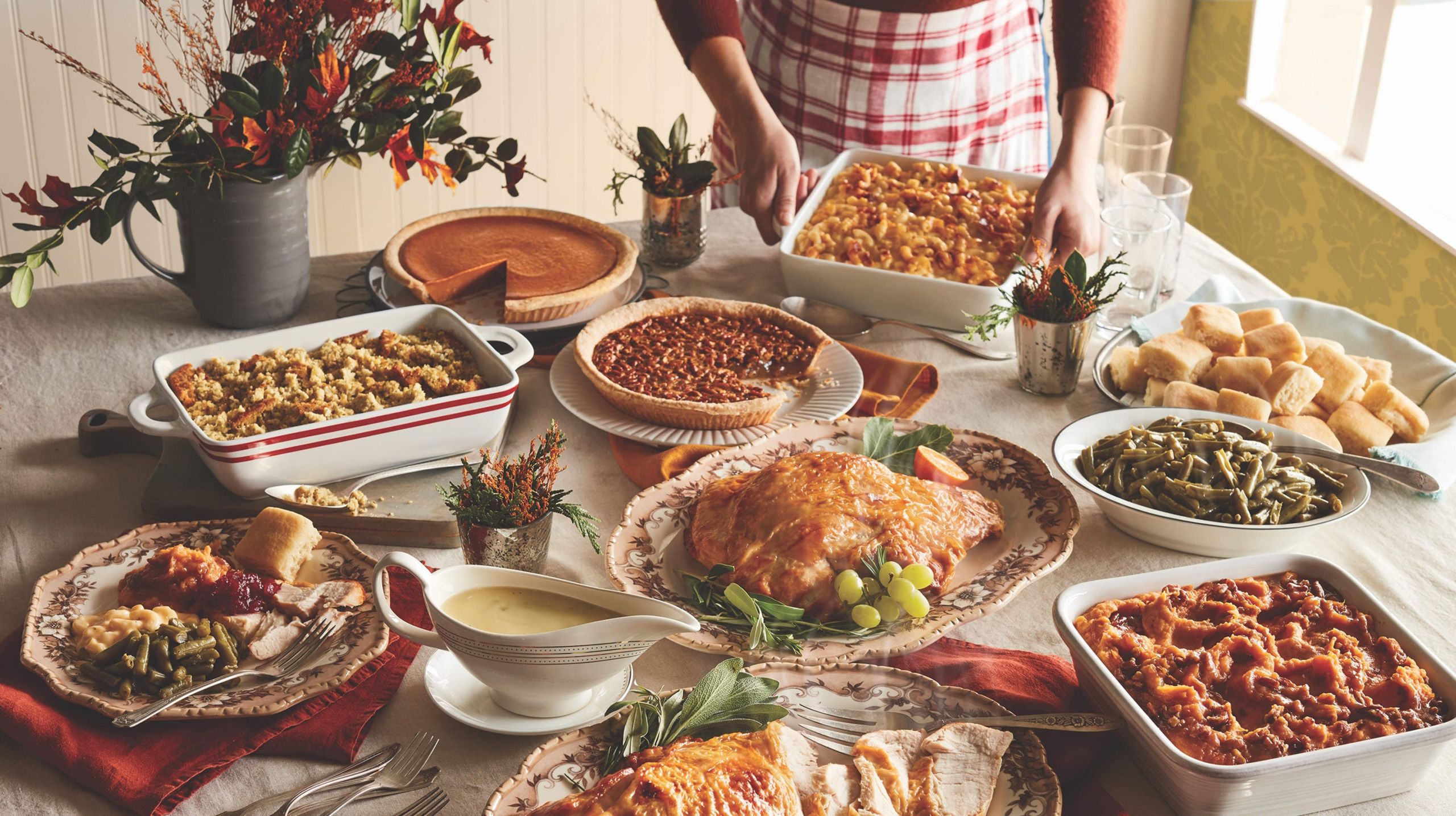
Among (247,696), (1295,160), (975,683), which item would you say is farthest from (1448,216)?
(247,696)

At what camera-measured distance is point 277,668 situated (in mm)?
1528

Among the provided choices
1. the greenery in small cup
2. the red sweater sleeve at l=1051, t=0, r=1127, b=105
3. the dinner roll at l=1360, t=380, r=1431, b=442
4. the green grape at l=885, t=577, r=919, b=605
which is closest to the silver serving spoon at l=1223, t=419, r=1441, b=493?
the dinner roll at l=1360, t=380, r=1431, b=442

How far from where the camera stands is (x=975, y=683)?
154cm

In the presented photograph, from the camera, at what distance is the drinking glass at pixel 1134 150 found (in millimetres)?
4031

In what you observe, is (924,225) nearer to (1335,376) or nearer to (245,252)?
(1335,376)

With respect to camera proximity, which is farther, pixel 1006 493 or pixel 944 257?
pixel 944 257

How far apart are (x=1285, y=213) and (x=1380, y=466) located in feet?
12.8

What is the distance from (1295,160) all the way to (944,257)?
3.53 m

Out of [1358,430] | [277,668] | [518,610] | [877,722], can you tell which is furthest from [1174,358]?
[277,668]

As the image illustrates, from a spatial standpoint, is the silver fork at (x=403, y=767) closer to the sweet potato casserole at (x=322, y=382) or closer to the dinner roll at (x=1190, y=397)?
the sweet potato casserole at (x=322, y=382)

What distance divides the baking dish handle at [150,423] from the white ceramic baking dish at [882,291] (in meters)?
1.31

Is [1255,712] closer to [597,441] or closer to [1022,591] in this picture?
[1022,591]

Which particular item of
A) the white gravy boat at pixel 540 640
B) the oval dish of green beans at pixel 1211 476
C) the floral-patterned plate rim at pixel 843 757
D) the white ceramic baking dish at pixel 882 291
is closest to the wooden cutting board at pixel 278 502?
the white gravy boat at pixel 540 640

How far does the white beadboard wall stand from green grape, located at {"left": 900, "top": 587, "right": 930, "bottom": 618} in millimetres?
3961
